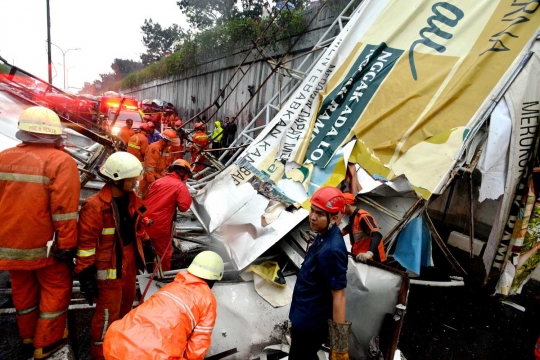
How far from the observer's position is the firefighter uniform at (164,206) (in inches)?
153

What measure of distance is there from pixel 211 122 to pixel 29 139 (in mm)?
12888

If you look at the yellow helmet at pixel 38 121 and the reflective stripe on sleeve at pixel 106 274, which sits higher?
the yellow helmet at pixel 38 121

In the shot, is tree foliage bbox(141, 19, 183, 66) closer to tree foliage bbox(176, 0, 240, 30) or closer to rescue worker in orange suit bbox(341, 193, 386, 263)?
tree foliage bbox(176, 0, 240, 30)

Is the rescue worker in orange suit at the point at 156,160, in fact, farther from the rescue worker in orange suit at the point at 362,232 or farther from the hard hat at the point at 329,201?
the hard hat at the point at 329,201

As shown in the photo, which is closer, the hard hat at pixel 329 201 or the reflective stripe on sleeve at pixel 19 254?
the hard hat at pixel 329 201

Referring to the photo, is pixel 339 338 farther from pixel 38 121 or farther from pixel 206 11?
pixel 206 11

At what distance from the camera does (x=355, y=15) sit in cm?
590

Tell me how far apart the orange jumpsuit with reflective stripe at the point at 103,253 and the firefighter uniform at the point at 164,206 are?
1018 millimetres

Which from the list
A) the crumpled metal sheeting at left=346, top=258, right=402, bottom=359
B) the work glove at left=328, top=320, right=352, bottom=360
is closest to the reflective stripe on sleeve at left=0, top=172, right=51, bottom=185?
the work glove at left=328, top=320, right=352, bottom=360

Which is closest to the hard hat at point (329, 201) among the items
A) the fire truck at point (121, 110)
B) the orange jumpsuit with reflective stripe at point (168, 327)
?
the orange jumpsuit with reflective stripe at point (168, 327)

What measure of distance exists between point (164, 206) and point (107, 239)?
125 cm

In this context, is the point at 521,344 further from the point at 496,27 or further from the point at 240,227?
the point at 496,27

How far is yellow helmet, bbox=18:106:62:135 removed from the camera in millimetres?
2410

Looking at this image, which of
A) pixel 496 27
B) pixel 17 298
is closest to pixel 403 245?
pixel 496 27
